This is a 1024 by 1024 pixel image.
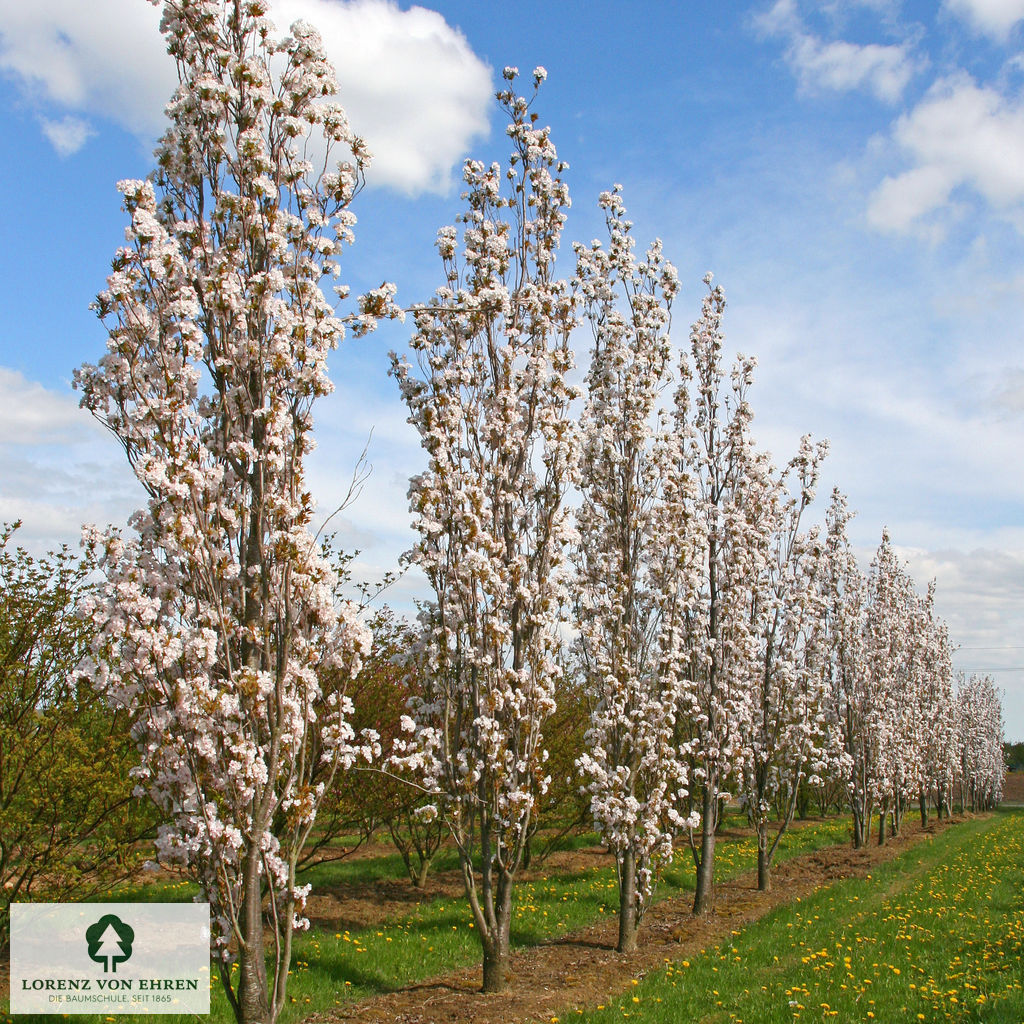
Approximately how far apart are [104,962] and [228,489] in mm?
5867

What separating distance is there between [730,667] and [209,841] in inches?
417

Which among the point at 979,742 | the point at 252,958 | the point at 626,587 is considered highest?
the point at 626,587

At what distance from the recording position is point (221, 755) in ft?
17.0

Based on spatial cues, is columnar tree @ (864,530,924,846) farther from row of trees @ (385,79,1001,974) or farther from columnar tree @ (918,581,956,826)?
row of trees @ (385,79,1001,974)

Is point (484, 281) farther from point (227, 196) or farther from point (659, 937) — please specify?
point (659, 937)

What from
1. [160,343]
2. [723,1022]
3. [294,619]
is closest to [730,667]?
[723,1022]

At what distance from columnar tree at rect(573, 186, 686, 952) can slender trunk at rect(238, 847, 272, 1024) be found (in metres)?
5.50

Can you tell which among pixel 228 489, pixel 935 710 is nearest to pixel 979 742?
pixel 935 710

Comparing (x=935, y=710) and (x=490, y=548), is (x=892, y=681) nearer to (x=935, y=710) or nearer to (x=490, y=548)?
(x=935, y=710)

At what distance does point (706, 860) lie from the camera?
1297 centimetres

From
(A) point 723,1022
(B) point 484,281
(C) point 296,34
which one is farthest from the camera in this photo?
(B) point 484,281

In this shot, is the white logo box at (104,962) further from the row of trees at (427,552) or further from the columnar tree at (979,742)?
the columnar tree at (979,742)

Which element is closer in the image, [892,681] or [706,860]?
[706,860]

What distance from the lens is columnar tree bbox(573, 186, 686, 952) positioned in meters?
10.5
